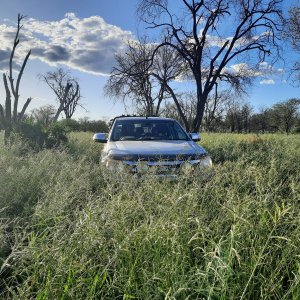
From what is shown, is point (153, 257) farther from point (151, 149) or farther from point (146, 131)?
point (146, 131)

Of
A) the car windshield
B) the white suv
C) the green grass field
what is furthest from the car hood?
the green grass field

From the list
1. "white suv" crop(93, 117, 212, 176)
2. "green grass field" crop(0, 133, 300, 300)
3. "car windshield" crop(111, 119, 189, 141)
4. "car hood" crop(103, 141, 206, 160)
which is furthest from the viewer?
"car windshield" crop(111, 119, 189, 141)

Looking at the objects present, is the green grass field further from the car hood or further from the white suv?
the car hood

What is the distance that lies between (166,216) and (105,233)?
24.4 inches

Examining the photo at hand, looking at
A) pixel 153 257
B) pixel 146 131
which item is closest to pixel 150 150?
pixel 146 131

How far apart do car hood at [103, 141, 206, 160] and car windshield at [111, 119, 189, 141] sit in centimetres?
68

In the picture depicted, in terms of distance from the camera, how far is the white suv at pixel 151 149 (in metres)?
5.06

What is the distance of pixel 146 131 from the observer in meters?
7.50

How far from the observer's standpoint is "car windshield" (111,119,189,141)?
7.20 meters

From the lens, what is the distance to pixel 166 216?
2.88 metres

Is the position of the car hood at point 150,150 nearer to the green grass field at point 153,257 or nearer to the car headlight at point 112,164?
the car headlight at point 112,164

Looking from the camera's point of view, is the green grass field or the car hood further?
the car hood

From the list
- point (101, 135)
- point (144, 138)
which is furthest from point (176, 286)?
point (101, 135)

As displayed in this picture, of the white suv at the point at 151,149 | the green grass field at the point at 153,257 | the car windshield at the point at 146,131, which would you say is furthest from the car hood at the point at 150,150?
the green grass field at the point at 153,257
